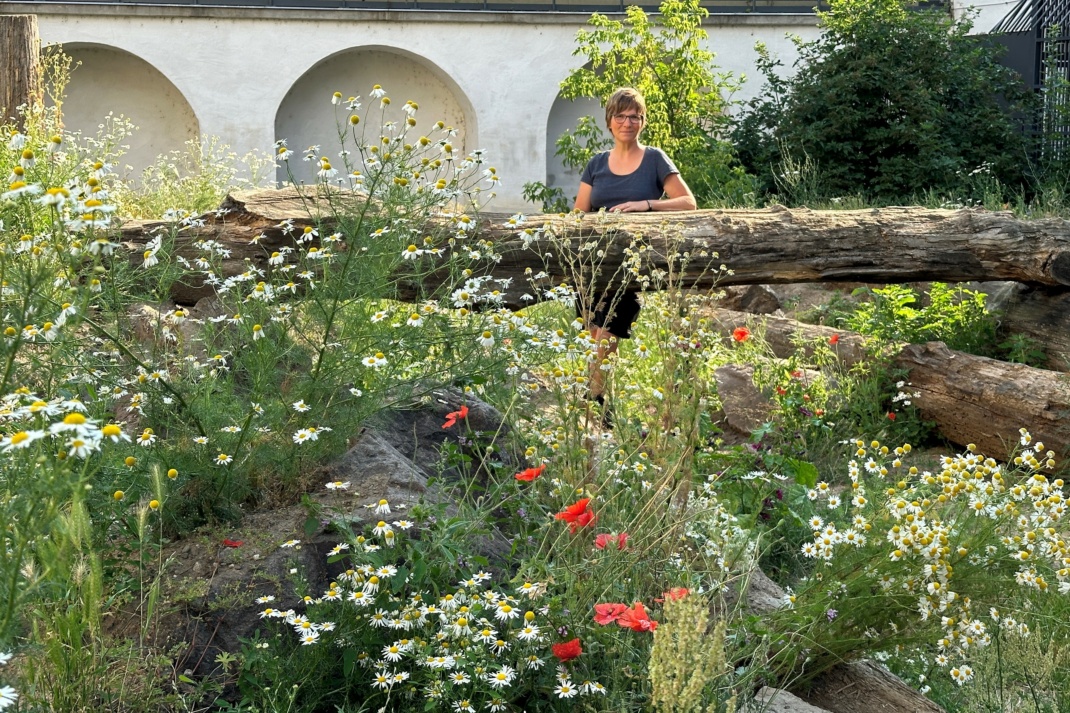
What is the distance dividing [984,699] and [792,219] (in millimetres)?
3253

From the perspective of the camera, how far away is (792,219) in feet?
18.6

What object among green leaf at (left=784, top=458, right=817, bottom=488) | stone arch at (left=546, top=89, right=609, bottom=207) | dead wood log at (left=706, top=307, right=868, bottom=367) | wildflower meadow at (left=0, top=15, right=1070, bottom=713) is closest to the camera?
wildflower meadow at (left=0, top=15, right=1070, bottom=713)

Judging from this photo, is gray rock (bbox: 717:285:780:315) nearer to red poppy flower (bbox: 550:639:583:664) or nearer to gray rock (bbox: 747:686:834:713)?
gray rock (bbox: 747:686:834:713)

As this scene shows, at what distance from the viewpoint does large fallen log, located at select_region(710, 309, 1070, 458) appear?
5.15 metres


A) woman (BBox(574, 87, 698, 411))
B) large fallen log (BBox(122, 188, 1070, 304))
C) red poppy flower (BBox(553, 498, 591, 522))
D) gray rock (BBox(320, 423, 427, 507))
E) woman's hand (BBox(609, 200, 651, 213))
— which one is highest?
woman (BBox(574, 87, 698, 411))

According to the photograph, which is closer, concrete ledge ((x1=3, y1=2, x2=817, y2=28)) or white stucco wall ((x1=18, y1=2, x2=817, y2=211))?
concrete ledge ((x1=3, y1=2, x2=817, y2=28))

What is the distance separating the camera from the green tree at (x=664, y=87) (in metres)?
11.6

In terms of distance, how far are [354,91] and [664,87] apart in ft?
22.6

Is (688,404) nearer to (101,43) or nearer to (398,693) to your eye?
(398,693)

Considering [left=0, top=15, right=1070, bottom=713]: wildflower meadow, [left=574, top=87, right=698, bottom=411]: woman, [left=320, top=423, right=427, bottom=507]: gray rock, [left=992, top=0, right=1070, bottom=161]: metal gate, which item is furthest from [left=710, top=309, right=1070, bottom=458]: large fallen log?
[left=992, top=0, right=1070, bottom=161]: metal gate

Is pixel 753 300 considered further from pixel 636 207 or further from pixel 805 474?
pixel 805 474

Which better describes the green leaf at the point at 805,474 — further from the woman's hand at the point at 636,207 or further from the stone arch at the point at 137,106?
the stone arch at the point at 137,106

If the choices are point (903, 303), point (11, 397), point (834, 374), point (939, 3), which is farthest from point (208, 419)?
point (939, 3)

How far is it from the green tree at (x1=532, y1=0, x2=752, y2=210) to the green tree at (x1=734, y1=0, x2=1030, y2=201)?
2.63ft
